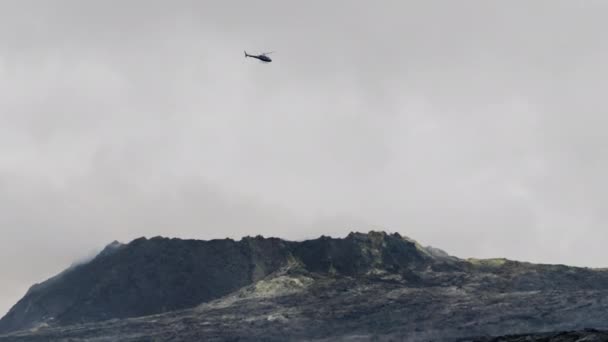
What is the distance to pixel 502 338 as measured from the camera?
161500 mm

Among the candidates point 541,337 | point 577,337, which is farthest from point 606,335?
point 541,337

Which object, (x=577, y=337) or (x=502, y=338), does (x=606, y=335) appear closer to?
(x=577, y=337)

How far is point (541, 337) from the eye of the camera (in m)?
155

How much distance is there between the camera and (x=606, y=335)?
13650 cm

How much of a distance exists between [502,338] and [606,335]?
27.2 metres

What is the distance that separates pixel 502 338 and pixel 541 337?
8.21 metres

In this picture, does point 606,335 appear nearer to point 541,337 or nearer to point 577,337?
Result: point 577,337

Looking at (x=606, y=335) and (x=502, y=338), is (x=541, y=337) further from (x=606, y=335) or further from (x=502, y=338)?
(x=606, y=335)

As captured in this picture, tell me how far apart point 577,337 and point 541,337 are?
11.1m

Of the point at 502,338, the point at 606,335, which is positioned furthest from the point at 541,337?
the point at 606,335

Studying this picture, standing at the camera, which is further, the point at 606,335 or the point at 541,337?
the point at 541,337

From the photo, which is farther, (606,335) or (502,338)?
(502,338)

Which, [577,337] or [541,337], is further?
[541,337]
